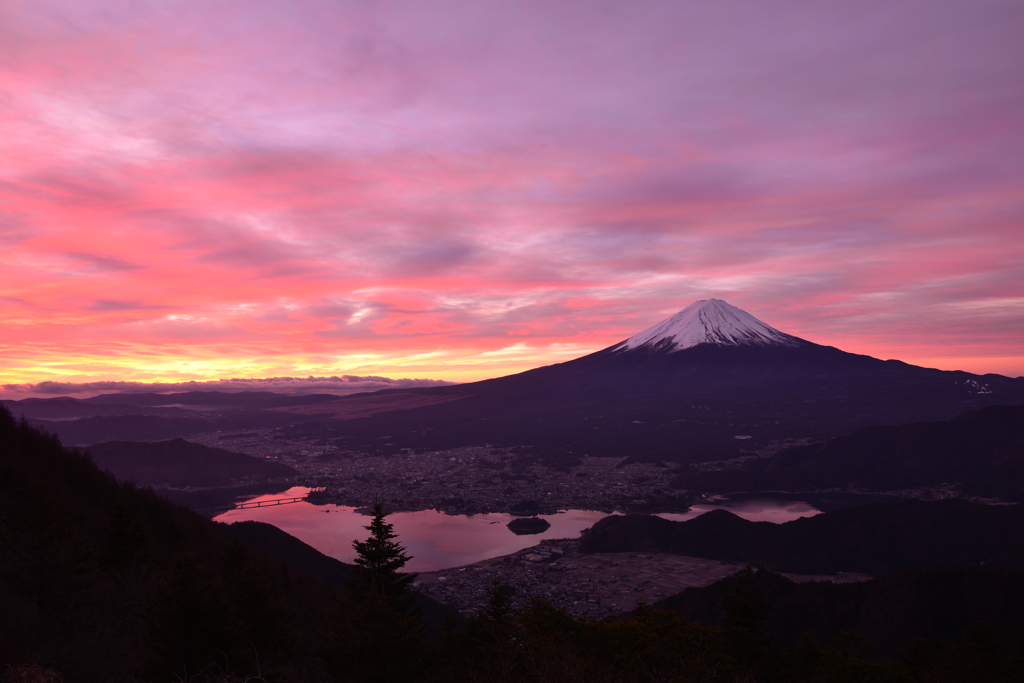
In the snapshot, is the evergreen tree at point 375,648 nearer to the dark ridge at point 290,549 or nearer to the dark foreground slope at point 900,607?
the dark foreground slope at point 900,607

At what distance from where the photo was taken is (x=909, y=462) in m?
140

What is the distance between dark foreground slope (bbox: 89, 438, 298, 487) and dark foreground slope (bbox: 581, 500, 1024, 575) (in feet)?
334

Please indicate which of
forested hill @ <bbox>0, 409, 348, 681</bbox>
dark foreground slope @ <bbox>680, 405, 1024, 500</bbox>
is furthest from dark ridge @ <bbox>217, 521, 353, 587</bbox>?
dark foreground slope @ <bbox>680, 405, 1024, 500</bbox>

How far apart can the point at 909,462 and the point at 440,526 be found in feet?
396

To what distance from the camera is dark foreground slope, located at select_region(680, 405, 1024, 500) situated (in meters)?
133

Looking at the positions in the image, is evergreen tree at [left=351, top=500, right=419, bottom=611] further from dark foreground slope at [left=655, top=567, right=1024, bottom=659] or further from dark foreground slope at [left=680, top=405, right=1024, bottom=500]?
dark foreground slope at [left=680, top=405, right=1024, bottom=500]

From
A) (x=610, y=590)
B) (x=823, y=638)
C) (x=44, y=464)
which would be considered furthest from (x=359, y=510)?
(x=823, y=638)

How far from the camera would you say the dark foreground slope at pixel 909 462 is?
13300cm

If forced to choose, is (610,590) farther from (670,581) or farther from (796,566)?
(796,566)

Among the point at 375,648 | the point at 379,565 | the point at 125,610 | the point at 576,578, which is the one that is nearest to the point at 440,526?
the point at 576,578

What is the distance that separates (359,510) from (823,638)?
89861 mm

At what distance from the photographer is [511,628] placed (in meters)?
21.7

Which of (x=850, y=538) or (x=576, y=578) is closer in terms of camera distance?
(x=576, y=578)

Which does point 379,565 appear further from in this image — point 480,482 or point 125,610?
point 480,482
